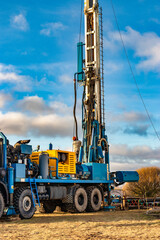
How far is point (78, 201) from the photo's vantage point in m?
20.9

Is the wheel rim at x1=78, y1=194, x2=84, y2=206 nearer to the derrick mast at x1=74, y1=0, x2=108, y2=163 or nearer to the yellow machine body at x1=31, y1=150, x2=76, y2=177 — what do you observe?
the yellow machine body at x1=31, y1=150, x2=76, y2=177

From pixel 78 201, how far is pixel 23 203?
5.02 metres

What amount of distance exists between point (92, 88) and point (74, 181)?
8979 mm

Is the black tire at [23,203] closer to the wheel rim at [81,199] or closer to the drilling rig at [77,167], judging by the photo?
the drilling rig at [77,167]

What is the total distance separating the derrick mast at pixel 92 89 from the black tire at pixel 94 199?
10.1 feet

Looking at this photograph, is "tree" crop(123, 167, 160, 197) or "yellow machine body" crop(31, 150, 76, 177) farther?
"tree" crop(123, 167, 160, 197)

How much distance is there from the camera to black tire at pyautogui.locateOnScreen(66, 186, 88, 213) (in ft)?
66.5

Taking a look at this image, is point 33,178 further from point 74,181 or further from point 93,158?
point 93,158

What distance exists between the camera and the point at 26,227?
44.4 feet

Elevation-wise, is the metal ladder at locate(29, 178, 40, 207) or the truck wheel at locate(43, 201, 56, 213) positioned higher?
the metal ladder at locate(29, 178, 40, 207)

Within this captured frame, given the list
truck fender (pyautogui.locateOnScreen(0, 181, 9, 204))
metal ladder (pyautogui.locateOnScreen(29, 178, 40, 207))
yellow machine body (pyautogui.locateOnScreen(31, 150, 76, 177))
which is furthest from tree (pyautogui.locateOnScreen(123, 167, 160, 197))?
truck fender (pyautogui.locateOnScreen(0, 181, 9, 204))

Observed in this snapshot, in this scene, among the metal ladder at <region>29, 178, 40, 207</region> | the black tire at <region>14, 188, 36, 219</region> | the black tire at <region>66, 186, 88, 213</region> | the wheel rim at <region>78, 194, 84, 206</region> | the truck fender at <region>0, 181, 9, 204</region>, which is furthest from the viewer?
the wheel rim at <region>78, 194, 84, 206</region>

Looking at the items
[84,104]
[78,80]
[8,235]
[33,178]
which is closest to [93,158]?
[84,104]

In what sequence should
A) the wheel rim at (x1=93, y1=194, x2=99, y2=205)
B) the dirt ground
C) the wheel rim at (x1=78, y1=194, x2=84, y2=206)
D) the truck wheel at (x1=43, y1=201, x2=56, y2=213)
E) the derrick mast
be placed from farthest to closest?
the derrick mast
the wheel rim at (x1=93, y1=194, x2=99, y2=205)
the truck wheel at (x1=43, y1=201, x2=56, y2=213)
the wheel rim at (x1=78, y1=194, x2=84, y2=206)
the dirt ground
